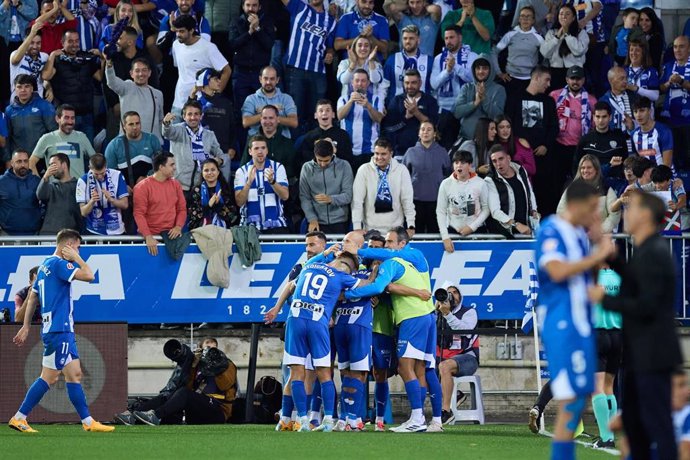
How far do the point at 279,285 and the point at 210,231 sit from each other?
121cm

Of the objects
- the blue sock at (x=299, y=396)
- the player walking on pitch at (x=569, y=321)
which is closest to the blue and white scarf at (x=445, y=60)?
the blue sock at (x=299, y=396)

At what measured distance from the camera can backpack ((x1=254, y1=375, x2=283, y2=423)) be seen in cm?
1698

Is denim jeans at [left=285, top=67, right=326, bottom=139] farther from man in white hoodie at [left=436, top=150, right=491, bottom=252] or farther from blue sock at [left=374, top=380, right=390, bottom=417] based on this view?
blue sock at [left=374, top=380, right=390, bottom=417]

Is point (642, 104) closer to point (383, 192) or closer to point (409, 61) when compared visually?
point (409, 61)

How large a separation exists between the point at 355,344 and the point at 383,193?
3.41 m

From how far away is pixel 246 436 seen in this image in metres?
13.9

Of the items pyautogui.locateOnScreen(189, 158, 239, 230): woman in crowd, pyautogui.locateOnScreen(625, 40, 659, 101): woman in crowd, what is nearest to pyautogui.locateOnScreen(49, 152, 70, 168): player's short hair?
pyautogui.locateOnScreen(189, 158, 239, 230): woman in crowd

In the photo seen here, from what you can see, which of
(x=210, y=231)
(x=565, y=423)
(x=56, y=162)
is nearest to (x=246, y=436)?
(x=210, y=231)

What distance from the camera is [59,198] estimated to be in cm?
1734

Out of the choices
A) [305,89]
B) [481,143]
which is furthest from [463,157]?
[305,89]

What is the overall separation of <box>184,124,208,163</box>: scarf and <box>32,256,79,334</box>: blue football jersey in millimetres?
4351

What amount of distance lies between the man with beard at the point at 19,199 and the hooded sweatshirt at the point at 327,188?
3.67 m

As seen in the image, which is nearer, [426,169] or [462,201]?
[462,201]

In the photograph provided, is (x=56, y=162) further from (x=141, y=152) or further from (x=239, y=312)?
(x=239, y=312)
